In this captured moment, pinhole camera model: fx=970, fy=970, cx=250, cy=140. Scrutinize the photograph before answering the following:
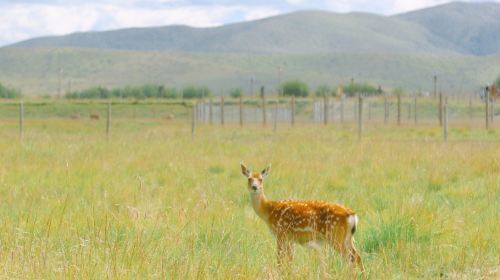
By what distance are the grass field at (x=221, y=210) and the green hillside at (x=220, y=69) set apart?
380 feet

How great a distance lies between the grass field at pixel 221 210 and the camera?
286 inches

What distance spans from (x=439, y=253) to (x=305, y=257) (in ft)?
4.13

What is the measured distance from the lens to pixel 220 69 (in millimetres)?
149625

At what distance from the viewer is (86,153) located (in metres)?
20.7

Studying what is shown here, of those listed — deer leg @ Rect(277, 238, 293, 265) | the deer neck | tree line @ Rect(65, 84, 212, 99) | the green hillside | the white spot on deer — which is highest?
the green hillside

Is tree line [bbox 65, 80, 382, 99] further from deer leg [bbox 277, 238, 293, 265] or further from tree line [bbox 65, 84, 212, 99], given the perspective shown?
deer leg [bbox 277, 238, 293, 265]

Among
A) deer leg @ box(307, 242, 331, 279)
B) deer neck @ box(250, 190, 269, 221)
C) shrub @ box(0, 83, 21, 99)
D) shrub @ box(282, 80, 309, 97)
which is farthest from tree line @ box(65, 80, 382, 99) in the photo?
deer leg @ box(307, 242, 331, 279)

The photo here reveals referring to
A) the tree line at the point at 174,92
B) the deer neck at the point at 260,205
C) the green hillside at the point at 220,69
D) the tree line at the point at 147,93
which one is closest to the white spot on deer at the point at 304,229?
the deer neck at the point at 260,205

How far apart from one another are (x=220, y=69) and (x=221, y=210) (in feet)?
457

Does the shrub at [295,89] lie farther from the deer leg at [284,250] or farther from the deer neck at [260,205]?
the deer leg at [284,250]

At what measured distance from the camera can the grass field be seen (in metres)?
7.25

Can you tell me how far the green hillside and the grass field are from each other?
11589 centimetres

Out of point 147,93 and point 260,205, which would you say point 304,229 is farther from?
point 147,93

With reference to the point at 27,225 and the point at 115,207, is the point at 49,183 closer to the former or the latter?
the point at 115,207
